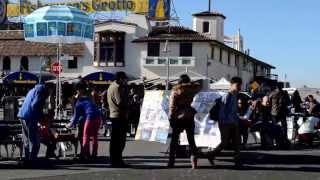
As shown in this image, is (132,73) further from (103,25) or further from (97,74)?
(97,74)

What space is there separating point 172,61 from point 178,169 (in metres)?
48.8

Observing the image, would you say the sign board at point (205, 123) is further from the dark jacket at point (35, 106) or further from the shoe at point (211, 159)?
the dark jacket at point (35, 106)

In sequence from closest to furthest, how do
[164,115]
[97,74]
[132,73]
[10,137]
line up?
[10,137]
[164,115]
[97,74]
[132,73]

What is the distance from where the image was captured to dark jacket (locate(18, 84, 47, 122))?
12.5 m

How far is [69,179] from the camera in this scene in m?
10.7

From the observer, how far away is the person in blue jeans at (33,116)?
492 inches

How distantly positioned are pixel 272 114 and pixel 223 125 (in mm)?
6304

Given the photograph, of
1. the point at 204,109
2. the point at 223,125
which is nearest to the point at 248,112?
the point at 204,109

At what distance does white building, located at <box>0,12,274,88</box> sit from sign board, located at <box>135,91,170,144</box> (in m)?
44.5

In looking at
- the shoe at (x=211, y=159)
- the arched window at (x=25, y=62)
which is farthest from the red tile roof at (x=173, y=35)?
the shoe at (x=211, y=159)

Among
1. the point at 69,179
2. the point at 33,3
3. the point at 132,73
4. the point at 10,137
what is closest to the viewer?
the point at 69,179

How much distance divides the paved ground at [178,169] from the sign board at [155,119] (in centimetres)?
48

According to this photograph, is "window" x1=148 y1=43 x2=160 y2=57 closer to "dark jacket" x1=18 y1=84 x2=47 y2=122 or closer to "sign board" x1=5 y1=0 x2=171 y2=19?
"sign board" x1=5 y1=0 x2=171 y2=19

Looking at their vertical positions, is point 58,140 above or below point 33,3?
below
